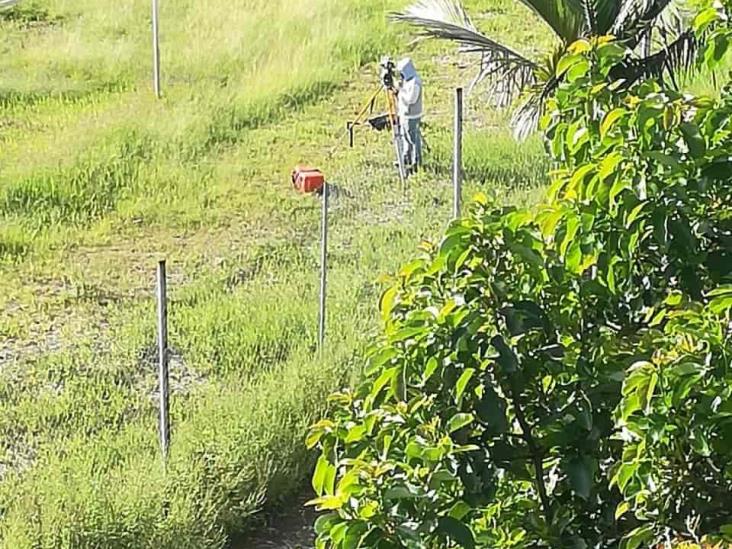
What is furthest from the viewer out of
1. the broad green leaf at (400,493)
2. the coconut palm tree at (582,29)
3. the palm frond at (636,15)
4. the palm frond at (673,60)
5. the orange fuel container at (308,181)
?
the orange fuel container at (308,181)

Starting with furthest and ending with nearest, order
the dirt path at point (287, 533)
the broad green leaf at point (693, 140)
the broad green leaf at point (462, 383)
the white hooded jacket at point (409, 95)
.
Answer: the white hooded jacket at point (409, 95), the dirt path at point (287, 533), the broad green leaf at point (693, 140), the broad green leaf at point (462, 383)

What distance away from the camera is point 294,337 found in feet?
18.0

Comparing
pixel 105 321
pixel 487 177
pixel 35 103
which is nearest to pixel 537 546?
pixel 105 321

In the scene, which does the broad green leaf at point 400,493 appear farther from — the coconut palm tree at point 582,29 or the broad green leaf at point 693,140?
the coconut palm tree at point 582,29

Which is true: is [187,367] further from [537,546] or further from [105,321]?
[537,546]

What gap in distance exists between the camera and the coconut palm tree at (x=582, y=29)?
21.2 ft

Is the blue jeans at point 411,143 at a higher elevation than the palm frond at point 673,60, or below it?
below

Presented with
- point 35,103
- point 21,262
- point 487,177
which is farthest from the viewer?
point 35,103

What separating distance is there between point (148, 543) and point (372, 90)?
744cm

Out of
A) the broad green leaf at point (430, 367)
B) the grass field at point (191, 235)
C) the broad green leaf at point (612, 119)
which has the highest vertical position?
the broad green leaf at point (612, 119)

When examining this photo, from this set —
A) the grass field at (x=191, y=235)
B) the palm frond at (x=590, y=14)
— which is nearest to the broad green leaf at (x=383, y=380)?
the grass field at (x=191, y=235)

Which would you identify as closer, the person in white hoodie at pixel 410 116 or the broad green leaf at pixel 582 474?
the broad green leaf at pixel 582 474

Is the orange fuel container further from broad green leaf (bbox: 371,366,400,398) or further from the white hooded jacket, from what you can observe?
broad green leaf (bbox: 371,366,400,398)

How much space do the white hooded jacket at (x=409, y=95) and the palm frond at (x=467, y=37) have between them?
565 mm
